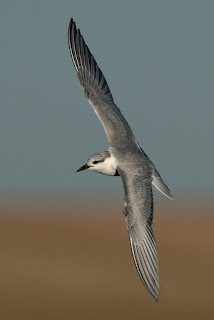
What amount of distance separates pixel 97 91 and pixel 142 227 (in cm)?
473

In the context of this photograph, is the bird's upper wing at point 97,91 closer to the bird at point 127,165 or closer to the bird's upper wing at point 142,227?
the bird at point 127,165

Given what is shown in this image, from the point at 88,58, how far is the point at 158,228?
5106 cm

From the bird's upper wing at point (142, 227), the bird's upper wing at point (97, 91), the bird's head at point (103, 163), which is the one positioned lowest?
the bird's upper wing at point (142, 227)

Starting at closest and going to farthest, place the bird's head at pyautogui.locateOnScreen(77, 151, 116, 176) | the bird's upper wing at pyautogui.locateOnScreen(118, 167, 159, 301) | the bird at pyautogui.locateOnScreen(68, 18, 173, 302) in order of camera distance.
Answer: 1. the bird's upper wing at pyautogui.locateOnScreen(118, 167, 159, 301)
2. the bird at pyautogui.locateOnScreen(68, 18, 173, 302)
3. the bird's head at pyautogui.locateOnScreen(77, 151, 116, 176)

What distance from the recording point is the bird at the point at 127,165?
60.1 feet

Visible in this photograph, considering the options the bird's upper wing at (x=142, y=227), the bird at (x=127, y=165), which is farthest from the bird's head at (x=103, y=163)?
the bird's upper wing at (x=142, y=227)

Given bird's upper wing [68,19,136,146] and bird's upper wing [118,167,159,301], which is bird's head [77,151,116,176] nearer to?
bird's upper wing [68,19,136,146]

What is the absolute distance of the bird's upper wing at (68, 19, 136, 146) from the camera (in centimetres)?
2111

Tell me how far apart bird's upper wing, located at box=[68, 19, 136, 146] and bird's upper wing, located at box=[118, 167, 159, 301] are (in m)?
2.08

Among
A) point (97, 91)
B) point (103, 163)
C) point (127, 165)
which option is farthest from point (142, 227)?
point (97, 91)

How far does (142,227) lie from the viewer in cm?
1852

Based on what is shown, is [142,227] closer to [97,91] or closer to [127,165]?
[127,165]

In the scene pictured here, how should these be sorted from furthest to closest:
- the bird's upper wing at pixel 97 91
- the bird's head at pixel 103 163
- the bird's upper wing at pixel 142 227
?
the bird's upper wing at pixel 97 91
the bird's head at pixel 103 163
the bird's upper wing at pixel 142 227

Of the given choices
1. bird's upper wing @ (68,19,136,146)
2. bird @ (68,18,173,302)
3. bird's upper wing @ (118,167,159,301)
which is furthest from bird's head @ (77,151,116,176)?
→ bird's upper wing @ (118,167,159,301)
